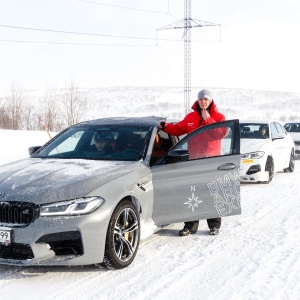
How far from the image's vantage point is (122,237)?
4410mm

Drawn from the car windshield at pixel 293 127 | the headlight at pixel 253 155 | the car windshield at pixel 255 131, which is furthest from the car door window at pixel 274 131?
the car windshield at pixel 293 127

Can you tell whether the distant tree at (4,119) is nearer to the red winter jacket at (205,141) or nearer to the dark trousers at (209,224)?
the red winter jacket at (205,141)

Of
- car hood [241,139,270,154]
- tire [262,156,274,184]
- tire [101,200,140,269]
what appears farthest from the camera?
tire [262,156,274,184]

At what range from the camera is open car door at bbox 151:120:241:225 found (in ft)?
16.6

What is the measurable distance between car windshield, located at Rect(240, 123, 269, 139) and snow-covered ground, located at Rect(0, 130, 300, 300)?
528 centimetres

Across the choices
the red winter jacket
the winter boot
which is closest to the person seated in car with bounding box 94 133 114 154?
the red winter jacket

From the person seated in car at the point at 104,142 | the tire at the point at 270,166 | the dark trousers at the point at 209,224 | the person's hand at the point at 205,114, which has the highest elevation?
the person's hand at the point at 205,114

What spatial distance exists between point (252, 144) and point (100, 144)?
588 cm

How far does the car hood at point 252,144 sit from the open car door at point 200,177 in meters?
4.81

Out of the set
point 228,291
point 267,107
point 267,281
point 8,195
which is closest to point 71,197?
point 8,195

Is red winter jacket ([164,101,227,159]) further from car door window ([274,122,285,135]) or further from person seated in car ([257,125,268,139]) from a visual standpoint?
car door window ([274,122,285,135])

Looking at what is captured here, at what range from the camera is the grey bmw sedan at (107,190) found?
3914 mm

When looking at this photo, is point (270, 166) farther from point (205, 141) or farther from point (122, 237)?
point (122, 237)

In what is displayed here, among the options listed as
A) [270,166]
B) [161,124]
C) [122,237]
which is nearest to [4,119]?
[270,166]
